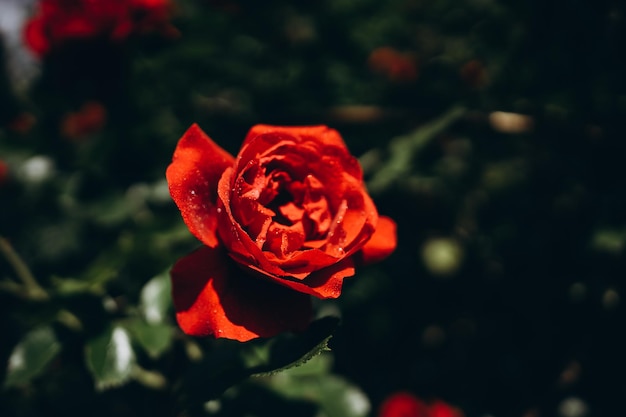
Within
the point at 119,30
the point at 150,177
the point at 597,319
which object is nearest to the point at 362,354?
the point at 597,319

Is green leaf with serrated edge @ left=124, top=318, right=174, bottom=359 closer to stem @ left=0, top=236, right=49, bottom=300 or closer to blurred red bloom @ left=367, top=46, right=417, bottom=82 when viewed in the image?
stem @ left=0, top=236, right=49, bottom=300

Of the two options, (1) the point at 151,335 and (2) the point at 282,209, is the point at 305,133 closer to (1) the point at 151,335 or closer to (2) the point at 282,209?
(2) the point at 282,209

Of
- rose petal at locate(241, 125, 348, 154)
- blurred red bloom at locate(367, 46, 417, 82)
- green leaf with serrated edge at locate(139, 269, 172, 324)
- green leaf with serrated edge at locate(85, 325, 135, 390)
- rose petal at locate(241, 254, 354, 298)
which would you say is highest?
rose petal at locate(241, 125, 348, 154)

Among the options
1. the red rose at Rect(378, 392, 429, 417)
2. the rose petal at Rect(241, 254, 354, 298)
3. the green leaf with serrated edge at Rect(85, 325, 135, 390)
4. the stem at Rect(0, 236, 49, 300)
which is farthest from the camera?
the red rose at Rect(378, 392, 429, 417)

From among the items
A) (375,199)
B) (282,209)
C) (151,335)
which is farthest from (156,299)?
(375,199)

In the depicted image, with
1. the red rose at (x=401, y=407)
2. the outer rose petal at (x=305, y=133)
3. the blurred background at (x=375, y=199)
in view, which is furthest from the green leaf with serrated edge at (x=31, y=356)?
the red rose at (x=401, y=407)

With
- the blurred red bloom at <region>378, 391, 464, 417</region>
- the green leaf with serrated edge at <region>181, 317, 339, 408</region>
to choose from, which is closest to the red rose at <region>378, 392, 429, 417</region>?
the blurred red bloom at <region>378, 391, 464, 417</region>

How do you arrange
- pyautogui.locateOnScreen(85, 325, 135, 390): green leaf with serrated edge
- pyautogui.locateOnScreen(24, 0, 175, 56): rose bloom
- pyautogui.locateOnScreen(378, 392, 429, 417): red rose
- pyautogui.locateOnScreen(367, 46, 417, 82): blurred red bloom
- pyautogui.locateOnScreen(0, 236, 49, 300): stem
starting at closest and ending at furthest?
pyautogui.locateOnScreen(85, 325, 135, 390): green leaf with serrated edge, pyautogui.locateOnScreen(0, 236, 49, 300): stem, pyautogui.locateOnScreen(24, 0, 175, 56): rose bloom, pyautogui.locateOnScreen(378, 392, 429, 417): red rose, pyautogui.locateOnScreen(367, 46, 417, 82): blurred red bloom
